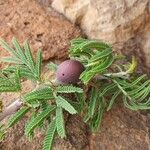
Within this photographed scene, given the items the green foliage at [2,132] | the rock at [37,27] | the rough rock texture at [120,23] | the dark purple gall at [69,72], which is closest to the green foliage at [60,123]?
the dark purple gall at [69,72]

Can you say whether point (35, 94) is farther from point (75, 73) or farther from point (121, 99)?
point (121, 99)

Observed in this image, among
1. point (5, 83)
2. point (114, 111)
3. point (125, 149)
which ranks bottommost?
point (125, 149)

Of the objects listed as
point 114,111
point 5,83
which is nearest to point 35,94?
point 5,83

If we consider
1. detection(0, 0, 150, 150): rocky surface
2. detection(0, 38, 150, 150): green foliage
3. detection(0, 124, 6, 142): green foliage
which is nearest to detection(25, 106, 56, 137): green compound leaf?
detection(0, 38, 150, 150): green foliage

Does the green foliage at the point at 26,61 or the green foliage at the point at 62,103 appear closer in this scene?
the green foliage at the point at 62,103

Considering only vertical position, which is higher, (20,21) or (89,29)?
(20,21)

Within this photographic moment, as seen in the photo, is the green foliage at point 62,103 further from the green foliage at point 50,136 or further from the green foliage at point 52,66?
the green foliage at point 52,66

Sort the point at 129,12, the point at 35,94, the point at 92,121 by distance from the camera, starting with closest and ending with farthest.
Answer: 1. the point at 35,94
2. the point at 92,121
3. the point at 129,12
